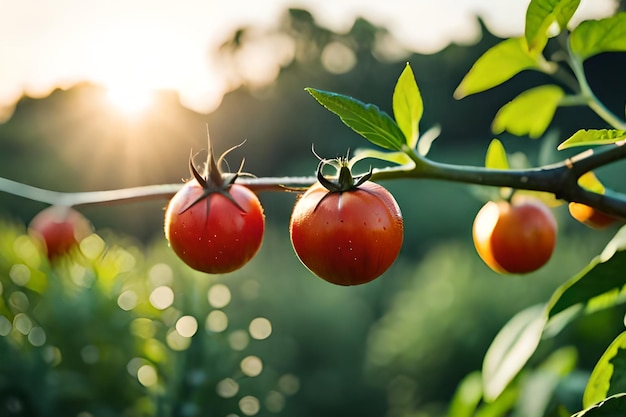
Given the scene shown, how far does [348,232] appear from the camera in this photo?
48cm

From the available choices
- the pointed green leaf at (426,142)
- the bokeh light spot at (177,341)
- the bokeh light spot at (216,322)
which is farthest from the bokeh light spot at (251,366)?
the pointed green leaf at (426,142)

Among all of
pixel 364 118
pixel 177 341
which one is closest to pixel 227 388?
pixel 177 341

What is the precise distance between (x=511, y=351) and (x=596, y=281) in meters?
0.22

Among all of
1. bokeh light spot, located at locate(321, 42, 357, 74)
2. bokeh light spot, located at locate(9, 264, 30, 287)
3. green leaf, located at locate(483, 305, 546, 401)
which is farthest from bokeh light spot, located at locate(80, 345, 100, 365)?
bokeh light spot, located at locate(321, 42, 357, 74)

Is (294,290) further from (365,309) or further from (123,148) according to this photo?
(123,148)

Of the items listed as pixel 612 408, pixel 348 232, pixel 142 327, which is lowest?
pixel 612 408

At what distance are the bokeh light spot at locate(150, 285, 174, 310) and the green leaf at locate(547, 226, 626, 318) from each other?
1578 mm

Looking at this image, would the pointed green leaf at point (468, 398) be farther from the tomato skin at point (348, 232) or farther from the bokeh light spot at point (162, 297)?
the bokeh light spot at point (162, 297)

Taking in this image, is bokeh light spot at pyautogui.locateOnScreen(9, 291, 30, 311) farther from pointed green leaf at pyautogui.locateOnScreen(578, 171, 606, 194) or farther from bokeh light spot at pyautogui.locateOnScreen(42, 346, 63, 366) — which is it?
pointed green leaf at pyautogui.locateOnScreen(578, 171, 606, 194)

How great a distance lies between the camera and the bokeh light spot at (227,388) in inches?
71.8

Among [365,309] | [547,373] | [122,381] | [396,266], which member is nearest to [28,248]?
[122,381]

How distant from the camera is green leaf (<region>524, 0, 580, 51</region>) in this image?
51 cm

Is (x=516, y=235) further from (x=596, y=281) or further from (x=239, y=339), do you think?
(x=239, y=339)

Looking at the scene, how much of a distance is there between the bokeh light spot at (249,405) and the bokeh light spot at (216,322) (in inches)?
8.6
